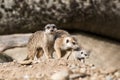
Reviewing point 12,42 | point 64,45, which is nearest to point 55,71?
point 64,45

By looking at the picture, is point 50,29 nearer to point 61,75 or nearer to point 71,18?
point 61,75

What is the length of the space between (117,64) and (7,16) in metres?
0.88

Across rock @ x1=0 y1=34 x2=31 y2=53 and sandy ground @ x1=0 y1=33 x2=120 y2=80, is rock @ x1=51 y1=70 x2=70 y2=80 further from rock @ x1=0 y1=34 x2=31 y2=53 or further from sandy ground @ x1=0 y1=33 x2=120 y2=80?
rock @ x1=0 y1=34 x2=31 y2=53

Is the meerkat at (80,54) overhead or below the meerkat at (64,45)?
below

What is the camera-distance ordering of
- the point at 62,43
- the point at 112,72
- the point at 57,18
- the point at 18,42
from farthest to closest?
the point at 57,18
the point at 18,42
the point at 62,43
the point at 112,72

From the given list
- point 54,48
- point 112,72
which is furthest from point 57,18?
point 112,72

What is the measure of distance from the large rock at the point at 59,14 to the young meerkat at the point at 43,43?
1158 mm

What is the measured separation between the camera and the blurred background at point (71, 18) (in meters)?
3.42

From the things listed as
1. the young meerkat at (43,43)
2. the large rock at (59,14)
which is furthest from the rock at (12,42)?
the young meerkat at (43,43)

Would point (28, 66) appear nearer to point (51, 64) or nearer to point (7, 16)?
point (51, 64)

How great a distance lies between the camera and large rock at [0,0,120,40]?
3.43 m

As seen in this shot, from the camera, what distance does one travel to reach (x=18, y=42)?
326 centimetres

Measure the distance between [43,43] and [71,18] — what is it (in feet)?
4.13

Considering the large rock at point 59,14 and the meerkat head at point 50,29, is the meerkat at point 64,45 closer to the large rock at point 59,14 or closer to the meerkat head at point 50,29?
the meerkat head at point 50,29
